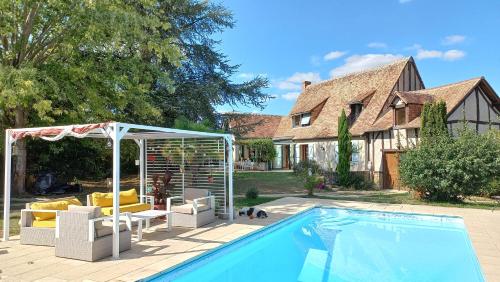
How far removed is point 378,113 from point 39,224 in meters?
19.9

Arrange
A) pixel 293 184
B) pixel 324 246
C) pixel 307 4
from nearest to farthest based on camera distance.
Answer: pixel 324 246, pixel 307 4, pixel 293 184

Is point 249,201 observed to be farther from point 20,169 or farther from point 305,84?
point 305,84

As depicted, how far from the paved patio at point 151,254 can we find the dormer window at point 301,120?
17.9 m

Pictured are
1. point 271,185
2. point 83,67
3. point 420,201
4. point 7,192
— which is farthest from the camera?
point 271,185

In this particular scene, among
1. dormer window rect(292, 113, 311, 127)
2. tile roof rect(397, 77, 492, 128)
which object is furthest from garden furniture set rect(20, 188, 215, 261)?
dormer window rect(292, 113, 311, 127)

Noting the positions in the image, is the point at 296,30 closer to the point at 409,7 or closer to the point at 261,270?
the point at 409,7

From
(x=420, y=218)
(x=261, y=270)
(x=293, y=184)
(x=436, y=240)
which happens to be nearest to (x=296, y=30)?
(x=293, y=184)

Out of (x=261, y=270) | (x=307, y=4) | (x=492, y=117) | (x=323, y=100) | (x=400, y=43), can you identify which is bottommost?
(x=261, y=270)

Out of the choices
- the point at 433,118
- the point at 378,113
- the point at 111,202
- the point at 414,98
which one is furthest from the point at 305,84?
the point at 111,202

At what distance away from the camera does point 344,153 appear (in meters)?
22.1

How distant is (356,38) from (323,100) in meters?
6.46

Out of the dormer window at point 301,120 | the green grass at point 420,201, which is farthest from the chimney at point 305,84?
the green grass at point 420,201

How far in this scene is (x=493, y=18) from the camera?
16.1 meters

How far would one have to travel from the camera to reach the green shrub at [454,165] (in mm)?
14453
